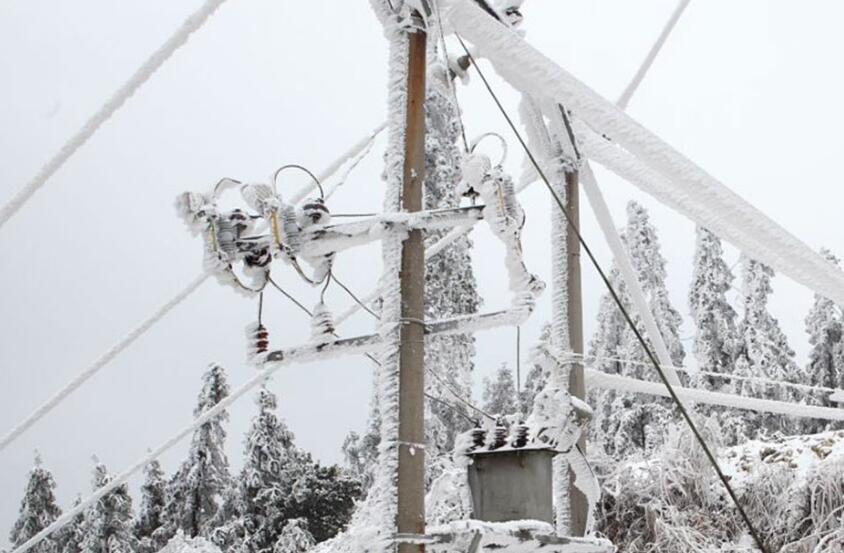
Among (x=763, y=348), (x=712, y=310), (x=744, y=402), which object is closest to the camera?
(x=744, y=402)

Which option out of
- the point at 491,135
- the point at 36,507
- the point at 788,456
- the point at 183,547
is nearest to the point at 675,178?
the point at 491,135

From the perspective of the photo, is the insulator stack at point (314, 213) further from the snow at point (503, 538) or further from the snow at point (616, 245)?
the snow at point (616, 245)

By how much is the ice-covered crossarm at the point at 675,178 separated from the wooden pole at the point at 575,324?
2.89m

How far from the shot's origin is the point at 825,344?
27.7 metres

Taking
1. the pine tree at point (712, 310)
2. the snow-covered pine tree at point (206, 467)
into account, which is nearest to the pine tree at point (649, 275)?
the pine tree at point (712, 310)

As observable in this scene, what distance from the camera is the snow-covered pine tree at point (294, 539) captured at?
21.7 metres

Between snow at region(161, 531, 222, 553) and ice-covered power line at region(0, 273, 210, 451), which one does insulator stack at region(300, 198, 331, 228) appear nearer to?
ice-covered power line at region(0, 273, 210, 451)

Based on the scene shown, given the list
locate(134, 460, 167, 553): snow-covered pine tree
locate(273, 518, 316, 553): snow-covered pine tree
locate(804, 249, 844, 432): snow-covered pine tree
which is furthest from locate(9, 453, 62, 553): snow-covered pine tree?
locate(804, 249, 844, 432): snow-covered pine tree

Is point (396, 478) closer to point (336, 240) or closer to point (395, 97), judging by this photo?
point (336, 240)

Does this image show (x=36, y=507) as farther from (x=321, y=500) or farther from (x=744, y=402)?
(x=744, y=402)

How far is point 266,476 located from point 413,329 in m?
22.0

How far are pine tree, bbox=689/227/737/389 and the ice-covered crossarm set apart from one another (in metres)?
23.3

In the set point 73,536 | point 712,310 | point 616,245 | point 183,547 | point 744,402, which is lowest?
point 73,536

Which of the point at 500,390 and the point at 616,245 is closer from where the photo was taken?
the point at 616,245
